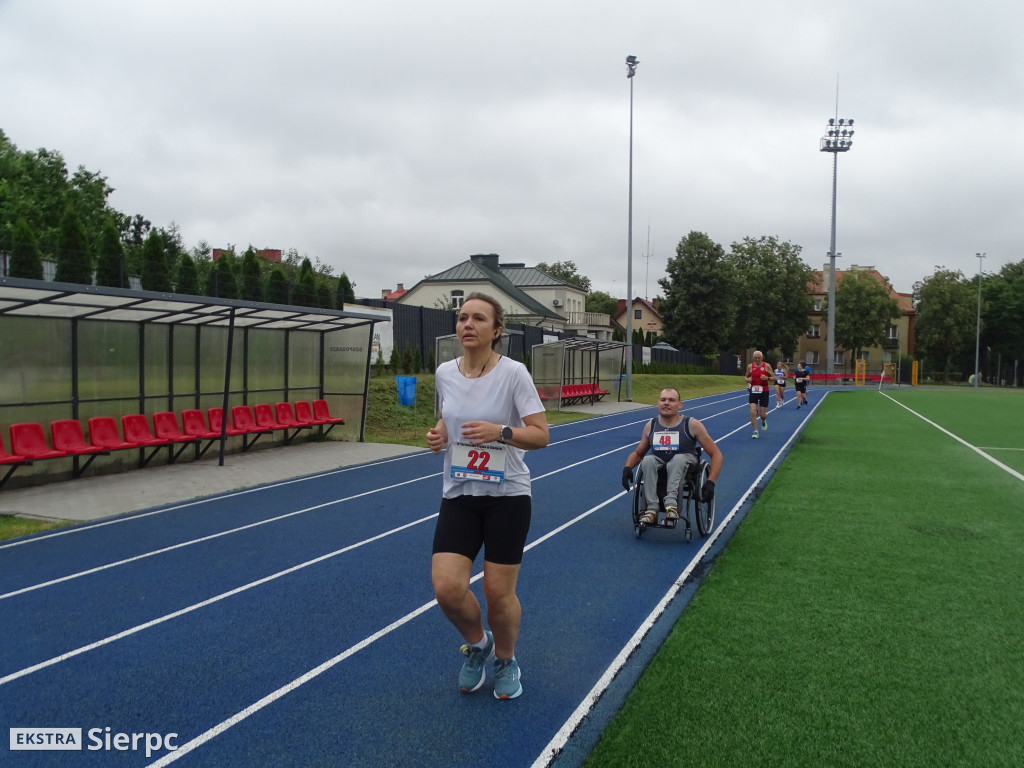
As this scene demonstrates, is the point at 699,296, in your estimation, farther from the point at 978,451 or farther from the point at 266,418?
the point at 266,418

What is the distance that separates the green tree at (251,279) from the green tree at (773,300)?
5789 cm

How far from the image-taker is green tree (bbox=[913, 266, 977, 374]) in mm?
82812

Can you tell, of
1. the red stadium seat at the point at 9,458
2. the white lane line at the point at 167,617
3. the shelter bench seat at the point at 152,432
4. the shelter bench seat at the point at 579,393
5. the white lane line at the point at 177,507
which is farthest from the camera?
the shelter bench seat at the point at 579,393

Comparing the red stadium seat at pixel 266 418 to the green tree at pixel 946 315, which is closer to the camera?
the red stadium seat at pixel 266 418

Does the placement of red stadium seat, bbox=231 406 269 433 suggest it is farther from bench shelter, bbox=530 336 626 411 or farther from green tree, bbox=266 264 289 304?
bench shelter, bbox=530 336 626 411

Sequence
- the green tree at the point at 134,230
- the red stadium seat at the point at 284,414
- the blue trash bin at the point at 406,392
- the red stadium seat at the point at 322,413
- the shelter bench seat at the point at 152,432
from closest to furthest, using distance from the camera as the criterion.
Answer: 1. the shelter bench seat at the point at 152,432
2. the red stadium seat at the point at 284,414
3. the red stadium seat at the point at 322,413
4. the blue trash bin at the point at 406,392
5. the green tree at the point at 134,230

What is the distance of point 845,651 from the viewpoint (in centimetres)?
493

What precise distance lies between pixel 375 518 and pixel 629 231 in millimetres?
26209

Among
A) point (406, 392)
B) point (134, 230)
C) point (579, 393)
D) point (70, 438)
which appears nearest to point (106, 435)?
point (70, 438)

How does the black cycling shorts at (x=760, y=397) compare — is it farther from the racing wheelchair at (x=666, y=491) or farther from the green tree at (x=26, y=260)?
the green tree at (x=26, y=260)

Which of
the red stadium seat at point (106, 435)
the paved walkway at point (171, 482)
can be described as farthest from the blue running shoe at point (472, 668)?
the red stadium seat at point (106, 435)

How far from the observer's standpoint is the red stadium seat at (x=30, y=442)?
1066 centimetres

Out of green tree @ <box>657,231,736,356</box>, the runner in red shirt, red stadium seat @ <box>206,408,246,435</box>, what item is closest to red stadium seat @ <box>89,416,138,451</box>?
red stadium seat @ <box>206,408,246,435</box>

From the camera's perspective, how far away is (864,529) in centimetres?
858
